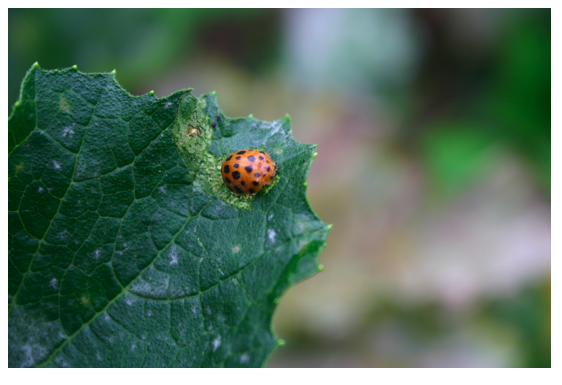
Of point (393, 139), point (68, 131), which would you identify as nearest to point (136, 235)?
point (68, 131)

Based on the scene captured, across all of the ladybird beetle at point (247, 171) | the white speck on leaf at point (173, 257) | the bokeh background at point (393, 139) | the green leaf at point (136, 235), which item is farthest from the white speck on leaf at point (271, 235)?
the bokeh background at point (393, 139)

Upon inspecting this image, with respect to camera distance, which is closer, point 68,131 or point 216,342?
point 68,131

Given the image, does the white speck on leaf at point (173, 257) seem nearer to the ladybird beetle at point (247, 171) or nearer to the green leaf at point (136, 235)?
the green leaf at point (136, 235)

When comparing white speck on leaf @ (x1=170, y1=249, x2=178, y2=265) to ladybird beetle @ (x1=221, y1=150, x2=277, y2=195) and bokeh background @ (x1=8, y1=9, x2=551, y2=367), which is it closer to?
ladybird beetle @ (x1=221, y1=150, x2=277, y2=195)

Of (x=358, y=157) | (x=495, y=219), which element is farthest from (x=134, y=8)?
(x=495, y=219)

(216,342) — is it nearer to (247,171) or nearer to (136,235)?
(136,235)
